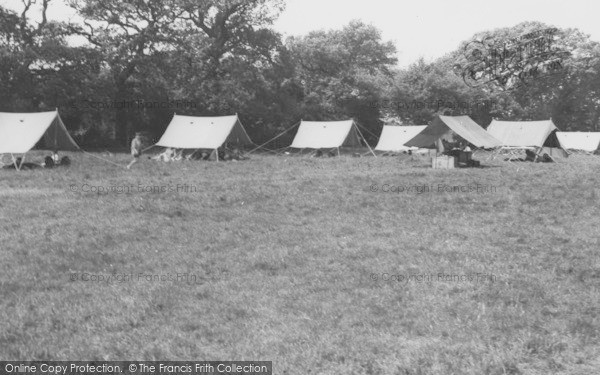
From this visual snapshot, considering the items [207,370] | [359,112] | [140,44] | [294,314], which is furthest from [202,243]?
[359,112]

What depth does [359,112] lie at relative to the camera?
42156 mm

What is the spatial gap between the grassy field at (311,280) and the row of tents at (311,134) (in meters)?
7.91

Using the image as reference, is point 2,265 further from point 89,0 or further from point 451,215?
point 89,0

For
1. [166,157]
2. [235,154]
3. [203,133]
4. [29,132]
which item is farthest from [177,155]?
[29,132]

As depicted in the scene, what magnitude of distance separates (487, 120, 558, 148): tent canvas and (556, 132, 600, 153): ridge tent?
11.9 metres

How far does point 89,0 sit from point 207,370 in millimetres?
32802

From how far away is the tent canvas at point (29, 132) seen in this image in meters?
18.3

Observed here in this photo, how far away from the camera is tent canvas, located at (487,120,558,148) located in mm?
23861

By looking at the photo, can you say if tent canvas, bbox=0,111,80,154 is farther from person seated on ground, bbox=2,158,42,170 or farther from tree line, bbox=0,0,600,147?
tree line, bbox=0,0,600,147

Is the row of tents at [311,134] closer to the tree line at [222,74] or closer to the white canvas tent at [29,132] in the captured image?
the white canvas tent at [29,132]

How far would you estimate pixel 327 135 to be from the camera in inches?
1121
